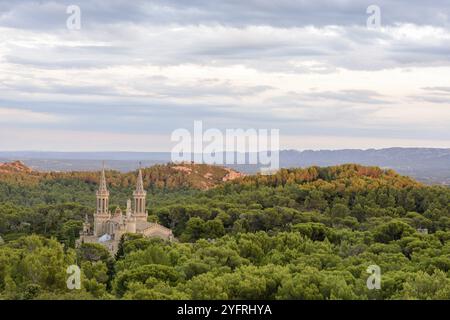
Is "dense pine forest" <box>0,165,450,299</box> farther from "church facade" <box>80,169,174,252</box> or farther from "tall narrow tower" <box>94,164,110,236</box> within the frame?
"tall narrow tower" <box>94,164,110,236</box>

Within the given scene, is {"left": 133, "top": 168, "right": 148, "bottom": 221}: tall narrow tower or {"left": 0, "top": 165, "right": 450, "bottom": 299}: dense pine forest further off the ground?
{"left": 133, "top": 168, "right": 148, "bottom": 221}: tall narrow tower

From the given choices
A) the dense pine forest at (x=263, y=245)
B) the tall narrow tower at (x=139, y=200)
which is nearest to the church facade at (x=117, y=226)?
the tall narrow tower at (x=139, y=200)

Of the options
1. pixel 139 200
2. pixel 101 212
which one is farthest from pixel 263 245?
pixel 101 212

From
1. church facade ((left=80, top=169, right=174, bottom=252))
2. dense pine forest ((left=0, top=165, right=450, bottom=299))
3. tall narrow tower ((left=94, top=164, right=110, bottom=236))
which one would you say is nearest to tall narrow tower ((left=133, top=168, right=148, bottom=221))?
church facade ((left=80, top=169, right=174, bottom=252))

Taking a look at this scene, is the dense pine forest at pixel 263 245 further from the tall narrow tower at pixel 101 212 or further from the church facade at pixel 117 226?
the tall narrow tower at pixel 101 212

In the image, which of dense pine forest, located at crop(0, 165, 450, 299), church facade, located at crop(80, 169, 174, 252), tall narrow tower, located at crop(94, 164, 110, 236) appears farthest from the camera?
tall narrow tower, located at crop(94, 164, 110, 236)
